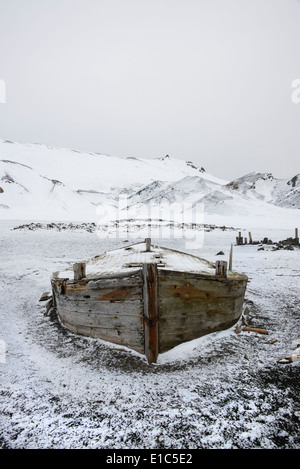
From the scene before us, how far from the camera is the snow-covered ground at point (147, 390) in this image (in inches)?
127

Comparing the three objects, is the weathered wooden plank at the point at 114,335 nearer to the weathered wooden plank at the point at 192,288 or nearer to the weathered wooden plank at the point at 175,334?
the weathered wooden plank at the point at 175,334

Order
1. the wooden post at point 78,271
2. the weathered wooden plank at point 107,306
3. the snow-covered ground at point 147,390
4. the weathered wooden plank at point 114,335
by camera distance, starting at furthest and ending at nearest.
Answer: the wooden post at point 78,271 < the weathered wooden plank at point 114,335 < the weathered wooden plank at point 107,306 < the snow-covered ground at point 147,390

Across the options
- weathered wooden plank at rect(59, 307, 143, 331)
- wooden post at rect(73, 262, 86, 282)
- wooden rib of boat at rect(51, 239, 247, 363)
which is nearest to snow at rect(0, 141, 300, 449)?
wooden rib of boat at rect(51, 239, 247, 363)

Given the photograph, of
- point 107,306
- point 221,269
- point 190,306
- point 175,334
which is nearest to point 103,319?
point 107,306

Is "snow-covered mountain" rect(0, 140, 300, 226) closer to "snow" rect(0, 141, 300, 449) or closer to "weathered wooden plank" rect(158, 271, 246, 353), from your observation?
"snow" rect(0, 141, 300, 449)

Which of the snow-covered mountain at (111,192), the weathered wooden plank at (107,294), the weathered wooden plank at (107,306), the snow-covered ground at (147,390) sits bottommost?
Answer: the snow-covered ground at (147,390)

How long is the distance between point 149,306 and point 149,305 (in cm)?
2

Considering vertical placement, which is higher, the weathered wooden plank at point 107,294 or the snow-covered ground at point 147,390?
the weathered wooden plank at point 107,294

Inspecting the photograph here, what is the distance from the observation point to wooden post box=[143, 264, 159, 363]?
4551 mm

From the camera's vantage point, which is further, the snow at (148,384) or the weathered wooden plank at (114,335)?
the weathered wooden plank at (114,335)

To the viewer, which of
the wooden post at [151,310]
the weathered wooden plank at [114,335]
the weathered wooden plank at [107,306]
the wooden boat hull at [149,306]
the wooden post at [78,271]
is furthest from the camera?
the wooden post at [78,271]

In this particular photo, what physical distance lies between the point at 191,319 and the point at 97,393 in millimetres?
2148

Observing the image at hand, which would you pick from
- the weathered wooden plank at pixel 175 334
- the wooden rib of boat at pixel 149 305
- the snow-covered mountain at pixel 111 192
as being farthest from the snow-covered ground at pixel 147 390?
the snow-covered mountain at pixel 111 192

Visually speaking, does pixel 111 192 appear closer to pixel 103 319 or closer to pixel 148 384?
pixel 103 319
